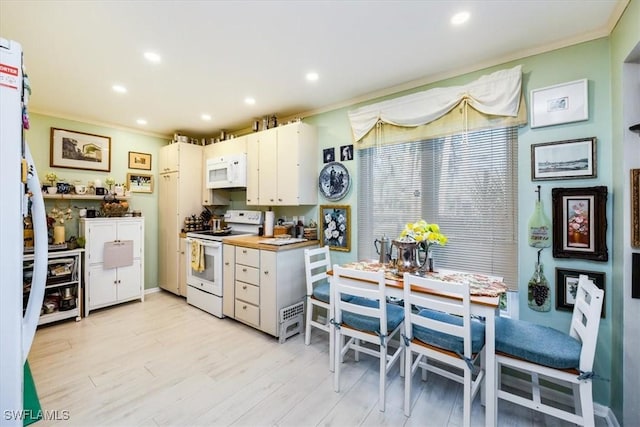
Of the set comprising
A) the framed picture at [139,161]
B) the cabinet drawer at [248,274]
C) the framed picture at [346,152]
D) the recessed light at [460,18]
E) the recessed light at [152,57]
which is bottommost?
the cabinet drawer at [248,274]

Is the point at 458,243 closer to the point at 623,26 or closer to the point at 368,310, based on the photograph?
the point at 368,310

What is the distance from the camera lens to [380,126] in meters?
2.82

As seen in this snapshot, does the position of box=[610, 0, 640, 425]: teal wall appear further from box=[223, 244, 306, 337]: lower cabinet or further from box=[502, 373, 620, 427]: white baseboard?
box=[223, 244, 306, 337]: lower cabinet

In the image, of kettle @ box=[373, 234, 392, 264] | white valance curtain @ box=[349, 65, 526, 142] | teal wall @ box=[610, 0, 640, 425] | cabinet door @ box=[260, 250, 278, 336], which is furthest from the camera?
cabinet door @ box=[260, 250, 278, 336]

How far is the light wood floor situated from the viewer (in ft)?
5.97

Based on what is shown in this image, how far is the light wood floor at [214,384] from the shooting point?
5.97ft

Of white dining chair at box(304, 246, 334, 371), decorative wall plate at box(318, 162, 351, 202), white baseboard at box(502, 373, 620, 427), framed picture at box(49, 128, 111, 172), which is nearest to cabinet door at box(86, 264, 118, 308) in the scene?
framed picture at box(49, 128, 111, 172)

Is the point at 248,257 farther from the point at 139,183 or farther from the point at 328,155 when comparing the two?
the point at 139,183

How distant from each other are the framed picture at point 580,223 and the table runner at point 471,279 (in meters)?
0.49

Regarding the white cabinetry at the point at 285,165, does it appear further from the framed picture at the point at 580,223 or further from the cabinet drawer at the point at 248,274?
the framed picture at the point at 580,223

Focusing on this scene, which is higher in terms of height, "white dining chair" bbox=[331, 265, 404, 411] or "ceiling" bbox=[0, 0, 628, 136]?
"ceiling" bbox=[0, 0, 628, 136]

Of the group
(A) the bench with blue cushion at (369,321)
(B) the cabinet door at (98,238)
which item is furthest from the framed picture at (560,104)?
(B) the cabinet door at (98,238)

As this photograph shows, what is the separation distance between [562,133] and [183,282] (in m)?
4.52

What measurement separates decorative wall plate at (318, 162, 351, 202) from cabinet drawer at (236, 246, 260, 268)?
103cm
